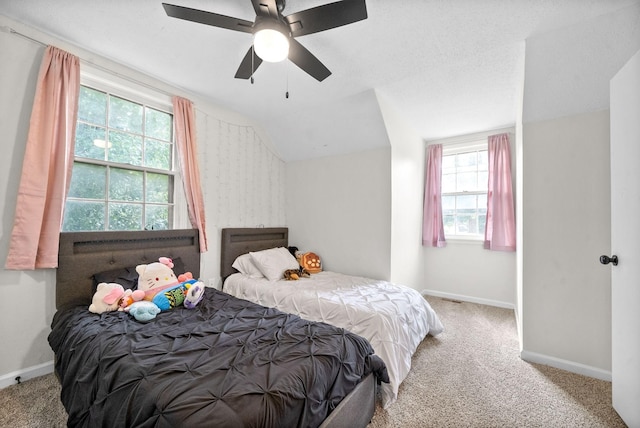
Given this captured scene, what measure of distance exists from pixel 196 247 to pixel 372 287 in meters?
1.91

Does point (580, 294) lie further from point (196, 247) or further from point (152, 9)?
point (152, 9)

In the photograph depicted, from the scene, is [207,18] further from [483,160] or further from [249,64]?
[483,160]

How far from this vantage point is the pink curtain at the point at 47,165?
1.77m

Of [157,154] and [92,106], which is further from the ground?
[92,106]

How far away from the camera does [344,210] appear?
3408 millimetres

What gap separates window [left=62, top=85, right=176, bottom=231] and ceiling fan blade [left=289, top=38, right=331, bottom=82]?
1684mm

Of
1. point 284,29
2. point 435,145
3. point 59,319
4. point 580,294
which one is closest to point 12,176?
point 59,319

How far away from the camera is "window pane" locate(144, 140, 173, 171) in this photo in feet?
8.33

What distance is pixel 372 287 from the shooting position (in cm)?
262

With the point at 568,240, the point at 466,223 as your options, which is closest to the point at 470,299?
the point at 466,223

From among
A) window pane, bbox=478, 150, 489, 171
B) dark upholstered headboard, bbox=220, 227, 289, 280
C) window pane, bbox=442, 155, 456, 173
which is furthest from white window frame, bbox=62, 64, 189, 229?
window pane, bbox=478, 150, 489, 171

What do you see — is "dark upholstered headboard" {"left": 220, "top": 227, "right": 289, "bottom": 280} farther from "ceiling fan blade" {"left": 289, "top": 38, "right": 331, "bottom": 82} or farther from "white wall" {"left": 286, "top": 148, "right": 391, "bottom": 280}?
"ceiling fan blade" {"left": 289, "top": 38, "right": 331, "bottom": 82}

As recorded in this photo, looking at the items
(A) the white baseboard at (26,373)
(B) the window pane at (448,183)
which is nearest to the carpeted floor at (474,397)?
(A) the white baseboard at (26,373)

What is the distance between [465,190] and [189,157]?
12.7 ft
